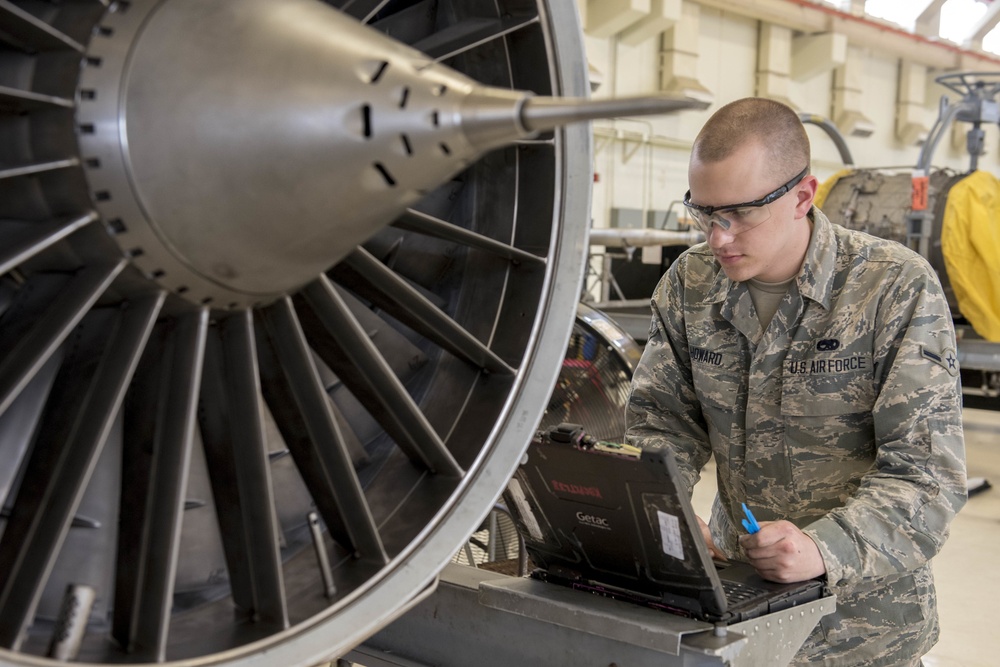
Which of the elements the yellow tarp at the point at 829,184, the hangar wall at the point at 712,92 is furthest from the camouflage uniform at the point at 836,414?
the yellow tarp at the point at 829,184

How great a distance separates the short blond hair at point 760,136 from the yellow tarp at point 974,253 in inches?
247

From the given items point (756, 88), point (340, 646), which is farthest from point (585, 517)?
point (756, 88)

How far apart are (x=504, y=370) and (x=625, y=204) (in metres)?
10.0

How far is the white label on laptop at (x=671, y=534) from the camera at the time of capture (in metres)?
1.72

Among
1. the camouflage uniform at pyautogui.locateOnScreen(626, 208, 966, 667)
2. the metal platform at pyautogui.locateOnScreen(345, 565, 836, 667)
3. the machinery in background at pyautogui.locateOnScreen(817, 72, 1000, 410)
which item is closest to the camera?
the metal platform at pyautogui.locateOnScreen(345, 565, 836, 667)

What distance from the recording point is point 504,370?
5.60ft

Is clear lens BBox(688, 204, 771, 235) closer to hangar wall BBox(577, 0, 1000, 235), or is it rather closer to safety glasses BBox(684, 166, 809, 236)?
safety glasses BBox(684, 166, 809, 236)

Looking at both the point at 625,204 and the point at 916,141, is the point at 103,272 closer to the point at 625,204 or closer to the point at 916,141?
the point at 625,204

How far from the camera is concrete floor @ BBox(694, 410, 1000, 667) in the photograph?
175 inches

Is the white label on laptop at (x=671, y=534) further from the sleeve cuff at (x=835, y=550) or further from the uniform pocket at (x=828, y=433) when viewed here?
the uniform pocket at (x=828, y=433)

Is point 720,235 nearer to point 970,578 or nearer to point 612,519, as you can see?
point 612,519

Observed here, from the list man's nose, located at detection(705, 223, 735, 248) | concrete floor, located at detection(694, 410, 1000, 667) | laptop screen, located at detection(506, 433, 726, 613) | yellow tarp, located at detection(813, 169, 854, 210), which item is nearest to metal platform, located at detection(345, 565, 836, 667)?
laptop screen, located at detection(506, 433, 726, 613)

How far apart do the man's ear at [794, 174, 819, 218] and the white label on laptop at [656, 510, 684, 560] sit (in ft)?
3.08

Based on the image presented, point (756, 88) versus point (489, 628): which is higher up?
point (756, 88)
